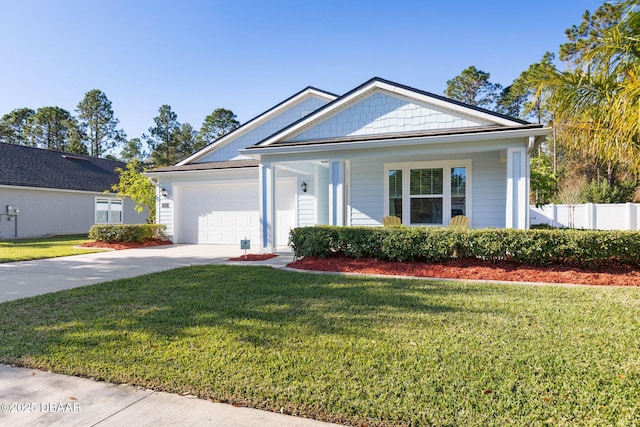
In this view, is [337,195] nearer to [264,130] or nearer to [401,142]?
[401,142]

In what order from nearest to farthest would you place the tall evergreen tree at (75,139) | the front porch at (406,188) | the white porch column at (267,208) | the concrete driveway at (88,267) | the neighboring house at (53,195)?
the concrete driveway at (88,267)
the front porch at (406,188)
the white porch column at (267,208)
the neighboring house at (53,195)
the tall evergreen tree at (75,139)

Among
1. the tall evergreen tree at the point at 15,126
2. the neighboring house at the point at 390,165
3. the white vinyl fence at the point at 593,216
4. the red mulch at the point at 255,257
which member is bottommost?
the red mulch at the point at 255,257

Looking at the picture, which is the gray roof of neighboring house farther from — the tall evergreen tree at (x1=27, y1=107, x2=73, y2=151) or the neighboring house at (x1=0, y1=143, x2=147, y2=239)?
the tall evergreen tree at (x1=27, y1=107, x2=73, y2=151)

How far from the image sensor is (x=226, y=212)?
1421cm

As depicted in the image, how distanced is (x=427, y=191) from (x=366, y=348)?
27.0 feet

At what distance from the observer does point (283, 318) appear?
4371 mm

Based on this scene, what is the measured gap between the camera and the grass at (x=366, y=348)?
253 cm

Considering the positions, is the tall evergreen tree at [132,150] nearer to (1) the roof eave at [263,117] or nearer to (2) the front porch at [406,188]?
(1) the roof eave at [263,117]

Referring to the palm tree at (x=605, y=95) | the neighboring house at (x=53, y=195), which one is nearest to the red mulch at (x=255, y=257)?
the palm tree at (x=605, y=95)

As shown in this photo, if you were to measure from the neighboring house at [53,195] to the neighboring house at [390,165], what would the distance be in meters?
11.7

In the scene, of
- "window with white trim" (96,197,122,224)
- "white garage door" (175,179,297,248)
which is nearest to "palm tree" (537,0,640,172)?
"white garage door" (175,179,297,248)

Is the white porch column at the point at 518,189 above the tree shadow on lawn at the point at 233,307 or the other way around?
above

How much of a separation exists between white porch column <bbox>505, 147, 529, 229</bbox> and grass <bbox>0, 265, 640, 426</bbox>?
9.07 feet

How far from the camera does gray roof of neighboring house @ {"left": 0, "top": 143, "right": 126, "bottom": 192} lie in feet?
60.2
